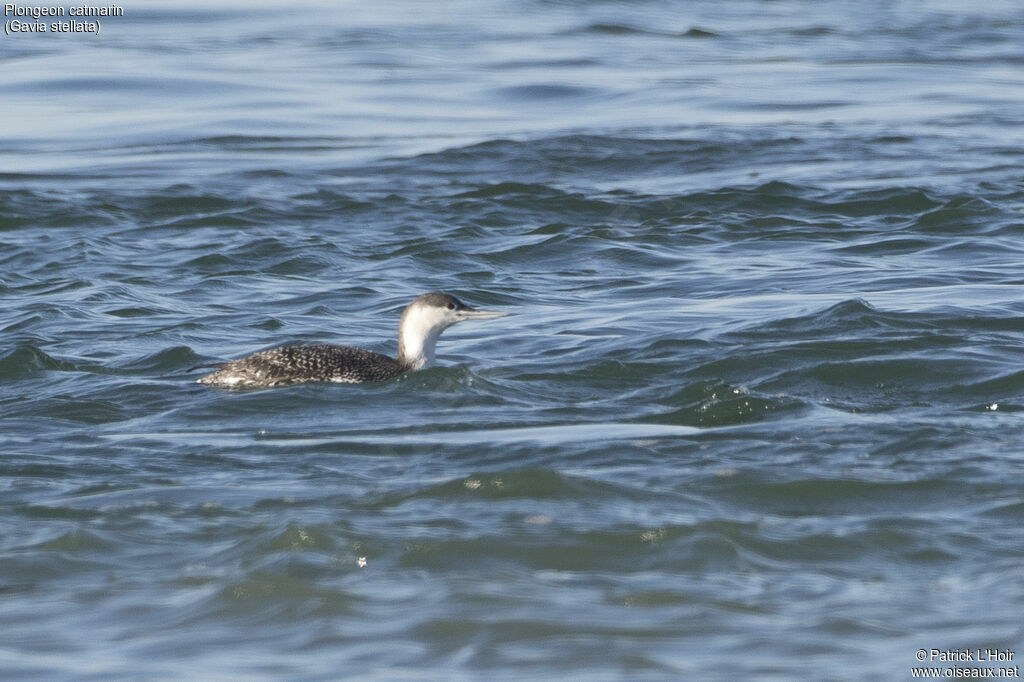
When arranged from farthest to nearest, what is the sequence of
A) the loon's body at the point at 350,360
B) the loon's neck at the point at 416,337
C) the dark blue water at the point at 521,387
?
the loon's neck at the point at 416,337, the loon's body at the point at 350,360, the dark blue water at the point at 521,387

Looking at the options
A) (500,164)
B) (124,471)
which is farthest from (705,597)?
(500,164)

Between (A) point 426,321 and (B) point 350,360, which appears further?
(A) point 426,321

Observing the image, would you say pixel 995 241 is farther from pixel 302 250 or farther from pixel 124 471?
pixel 124 471

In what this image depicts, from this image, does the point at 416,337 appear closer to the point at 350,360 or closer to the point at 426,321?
the point at 426,321

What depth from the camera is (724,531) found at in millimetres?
7461

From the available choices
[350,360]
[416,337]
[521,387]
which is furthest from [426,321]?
Answer: [521,387]

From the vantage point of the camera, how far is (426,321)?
10.5m

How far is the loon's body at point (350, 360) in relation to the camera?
32.8ft

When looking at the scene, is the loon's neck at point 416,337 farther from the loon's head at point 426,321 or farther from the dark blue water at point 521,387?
the dark blue water at point 521,387

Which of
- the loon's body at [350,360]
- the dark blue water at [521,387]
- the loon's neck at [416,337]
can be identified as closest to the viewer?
the dark blue water at [521,387]

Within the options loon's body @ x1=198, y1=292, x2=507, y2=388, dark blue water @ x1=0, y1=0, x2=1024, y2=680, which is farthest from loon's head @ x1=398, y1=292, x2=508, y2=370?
dark blue water @ x1=0, y1=0, x2=1024, y2=680

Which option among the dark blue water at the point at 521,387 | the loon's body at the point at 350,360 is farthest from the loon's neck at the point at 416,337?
the dark blue water at the point at 521,387

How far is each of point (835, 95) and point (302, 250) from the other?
10792 millimetres

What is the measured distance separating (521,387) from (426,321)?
2.53ft
